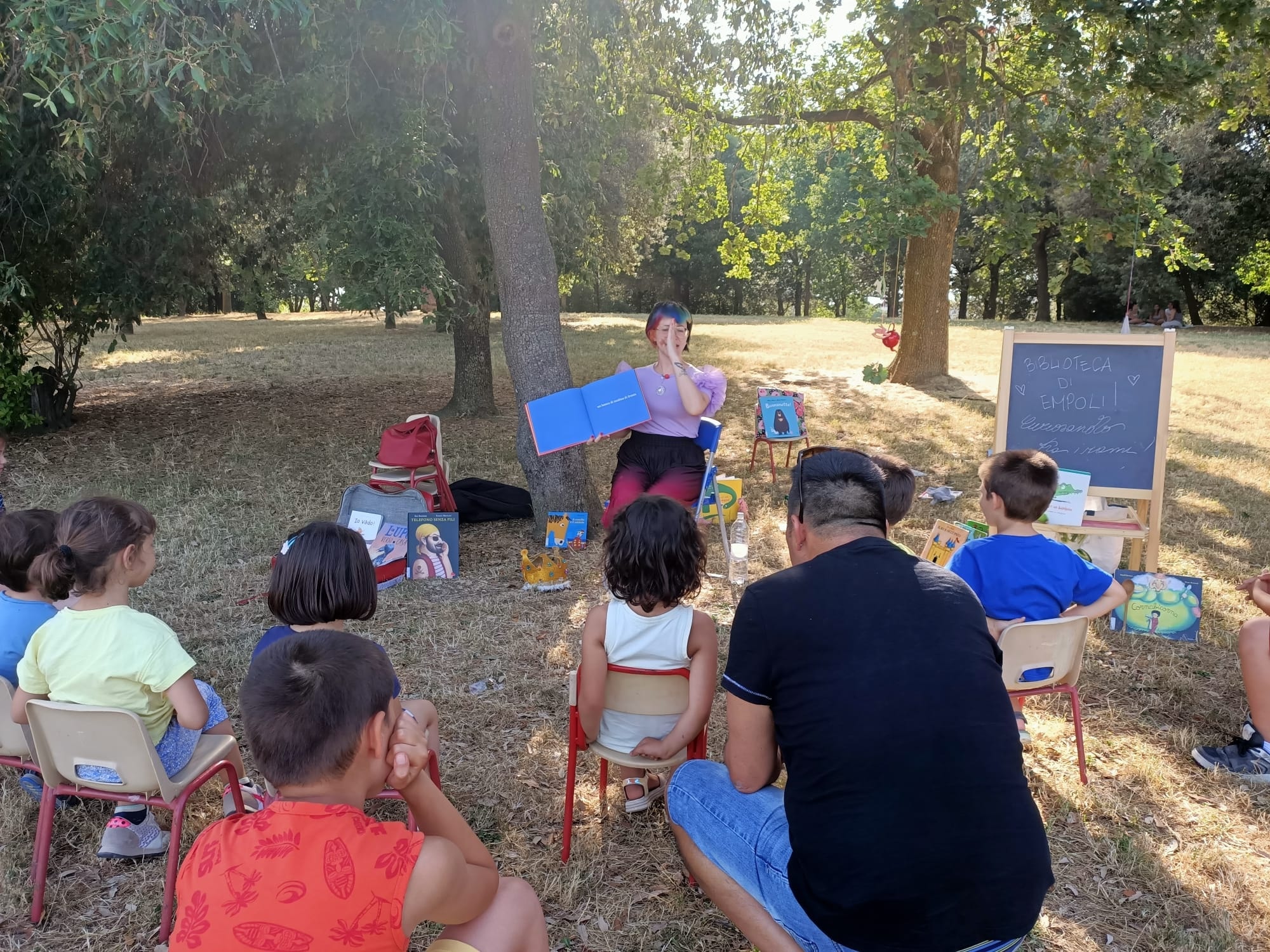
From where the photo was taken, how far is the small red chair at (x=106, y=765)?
222cm

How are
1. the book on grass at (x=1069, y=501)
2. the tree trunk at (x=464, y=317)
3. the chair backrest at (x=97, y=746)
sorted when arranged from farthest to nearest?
1. the tree trunk at (x=464, y=317)
2. the book on grass at (x=1069, y=501)
3. the chair backrest at (x=97, y=746)

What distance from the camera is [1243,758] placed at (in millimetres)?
3227

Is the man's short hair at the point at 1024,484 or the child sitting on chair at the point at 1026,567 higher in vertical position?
the man's short hair at the point at 1024,484

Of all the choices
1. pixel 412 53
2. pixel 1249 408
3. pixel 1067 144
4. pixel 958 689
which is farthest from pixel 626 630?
pixel 1249 408

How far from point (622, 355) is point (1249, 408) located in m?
10.4

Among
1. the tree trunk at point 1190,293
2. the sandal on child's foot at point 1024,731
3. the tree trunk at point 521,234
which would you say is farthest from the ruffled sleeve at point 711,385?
the tree trunk at point 1190,293

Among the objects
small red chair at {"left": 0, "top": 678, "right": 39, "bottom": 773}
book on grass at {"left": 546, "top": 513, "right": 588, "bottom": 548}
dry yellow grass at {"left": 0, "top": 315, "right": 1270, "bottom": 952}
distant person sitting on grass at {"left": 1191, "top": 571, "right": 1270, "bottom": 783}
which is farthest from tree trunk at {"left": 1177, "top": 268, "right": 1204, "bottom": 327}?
small red chair at {"left": 0, "top": 678, "right": 39, "bottom": 773}

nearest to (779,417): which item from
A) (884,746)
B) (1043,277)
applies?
(884,746)

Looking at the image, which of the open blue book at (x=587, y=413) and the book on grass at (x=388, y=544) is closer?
the open blue book at (x=587, y=413)

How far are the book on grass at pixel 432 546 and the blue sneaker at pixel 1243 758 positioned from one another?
3.95m

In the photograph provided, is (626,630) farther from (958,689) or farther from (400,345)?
(400,345)

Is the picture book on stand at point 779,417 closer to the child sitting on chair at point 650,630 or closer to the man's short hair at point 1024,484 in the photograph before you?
the man's short hair at point 1024,484

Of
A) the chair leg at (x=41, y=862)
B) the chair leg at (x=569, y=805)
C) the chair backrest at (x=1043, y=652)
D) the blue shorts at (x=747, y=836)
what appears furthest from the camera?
the chair backrest at (x=1043, y=652)

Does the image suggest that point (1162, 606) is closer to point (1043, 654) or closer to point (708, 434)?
point (1043, 654)
